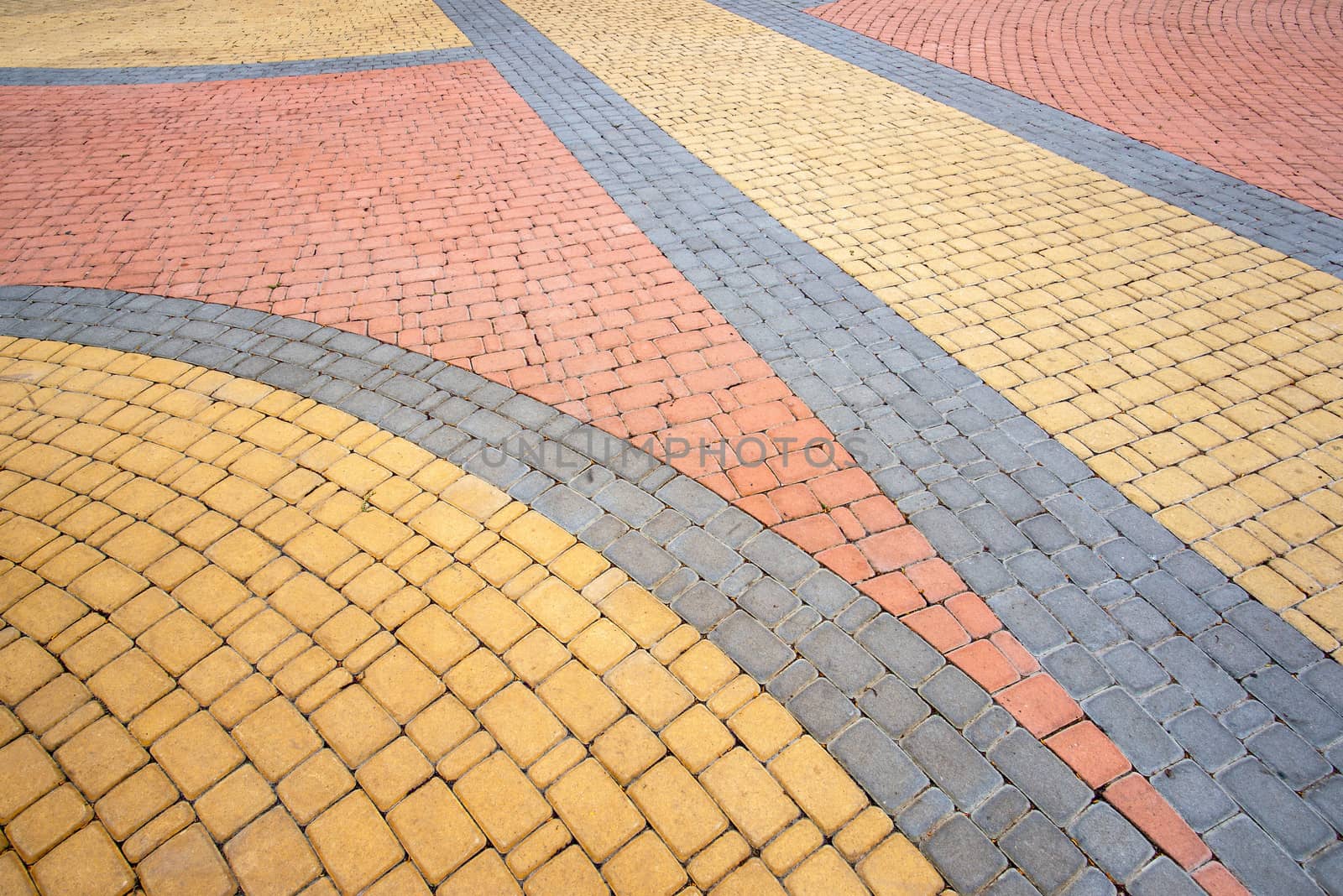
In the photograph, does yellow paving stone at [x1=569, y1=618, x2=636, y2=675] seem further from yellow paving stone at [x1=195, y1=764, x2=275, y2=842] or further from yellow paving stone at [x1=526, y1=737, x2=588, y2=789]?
yellow paving stone at [x1=195, y1=764, x2=275, y2=842]

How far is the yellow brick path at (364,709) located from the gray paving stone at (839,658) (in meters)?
0.27

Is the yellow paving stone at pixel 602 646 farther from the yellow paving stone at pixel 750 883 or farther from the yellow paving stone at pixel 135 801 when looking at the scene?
the yellow paving stone at pixel 135 801

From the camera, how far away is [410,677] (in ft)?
9.39

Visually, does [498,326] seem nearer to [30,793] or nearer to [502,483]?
[502,483]

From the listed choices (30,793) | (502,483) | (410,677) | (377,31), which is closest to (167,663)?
(30,793)

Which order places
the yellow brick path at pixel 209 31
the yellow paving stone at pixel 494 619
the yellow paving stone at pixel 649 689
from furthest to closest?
the yellow brick path at pixel 209 31 < the yellow paving stone at pixel 494 619 < the yellow paving stone at pixel 649 689

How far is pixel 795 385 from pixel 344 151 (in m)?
5.04

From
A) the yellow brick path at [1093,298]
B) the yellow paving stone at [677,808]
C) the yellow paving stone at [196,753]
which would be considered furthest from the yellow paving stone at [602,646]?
the yellow brick path at [1093,298]

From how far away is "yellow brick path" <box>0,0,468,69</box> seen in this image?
9281mm

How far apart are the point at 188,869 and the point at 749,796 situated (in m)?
1.79

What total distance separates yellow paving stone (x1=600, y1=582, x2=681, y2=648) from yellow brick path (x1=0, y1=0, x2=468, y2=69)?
8739mm

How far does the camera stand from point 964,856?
7.86 feet

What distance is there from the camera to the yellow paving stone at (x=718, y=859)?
2.37 m

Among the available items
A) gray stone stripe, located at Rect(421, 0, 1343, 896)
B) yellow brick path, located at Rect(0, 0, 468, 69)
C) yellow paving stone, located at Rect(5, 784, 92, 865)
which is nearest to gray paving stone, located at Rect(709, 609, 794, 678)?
gray stone stripe, located at Rect(421, 0, 1343, 896)
